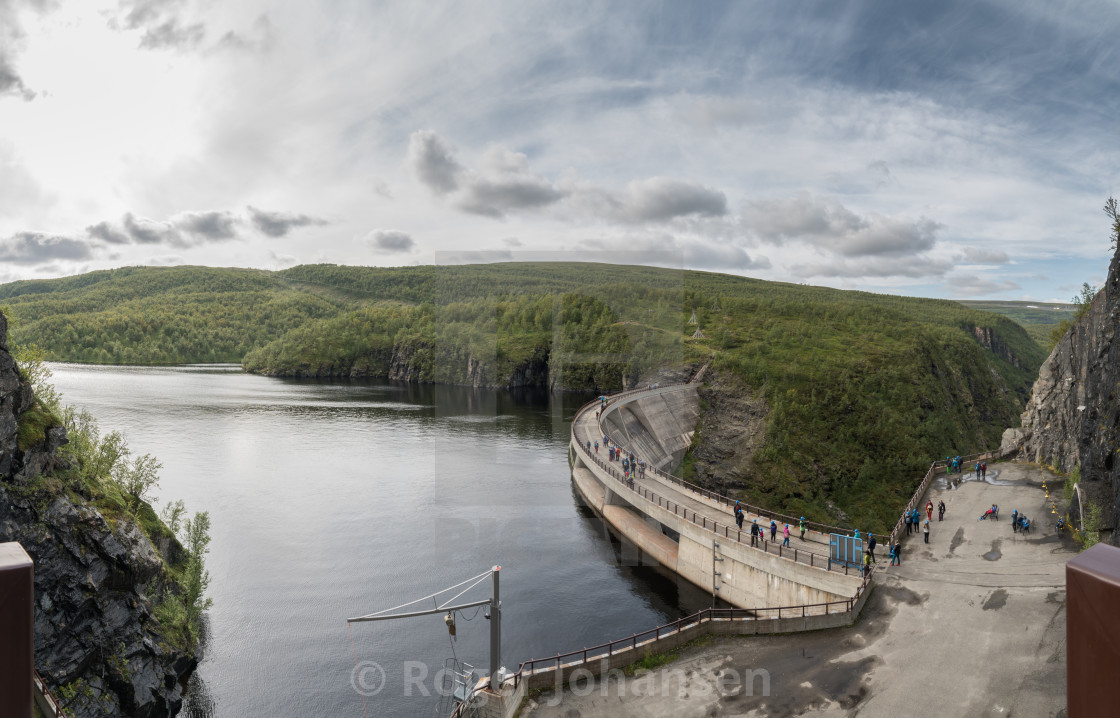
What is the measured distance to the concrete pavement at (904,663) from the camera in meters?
23.9

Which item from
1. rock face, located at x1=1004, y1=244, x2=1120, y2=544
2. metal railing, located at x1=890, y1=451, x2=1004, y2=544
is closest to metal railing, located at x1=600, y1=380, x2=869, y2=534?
metal railing, located at x1=890, y1=451, x2=1004, y2=544

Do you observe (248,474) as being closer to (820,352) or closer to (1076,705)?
(1076,705)

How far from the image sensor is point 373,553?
50.6 m

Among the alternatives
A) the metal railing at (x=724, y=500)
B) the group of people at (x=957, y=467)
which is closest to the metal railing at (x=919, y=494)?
the group of people at (x=957, y=467)

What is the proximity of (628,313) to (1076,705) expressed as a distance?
122 m

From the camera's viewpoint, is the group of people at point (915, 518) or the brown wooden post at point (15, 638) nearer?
the brown wooden post at point (15, 638)

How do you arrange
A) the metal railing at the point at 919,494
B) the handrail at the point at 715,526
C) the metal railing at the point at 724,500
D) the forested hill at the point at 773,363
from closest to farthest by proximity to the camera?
the handrail at the point at 715,526, the metal railing at the point at 919,494, the metal railing at the point at 724,500, the forested hill at the point at 773,363

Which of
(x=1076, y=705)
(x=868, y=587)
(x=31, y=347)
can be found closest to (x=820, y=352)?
(x=868, y=587)

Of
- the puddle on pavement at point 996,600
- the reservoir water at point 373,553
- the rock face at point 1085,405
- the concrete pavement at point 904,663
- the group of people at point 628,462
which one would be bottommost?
the reservoir water at point 373,553

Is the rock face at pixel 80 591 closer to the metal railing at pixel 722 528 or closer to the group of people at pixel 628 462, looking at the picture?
the metal railing at pixel 722 528

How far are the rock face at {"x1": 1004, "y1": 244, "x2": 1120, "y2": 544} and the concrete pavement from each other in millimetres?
5584

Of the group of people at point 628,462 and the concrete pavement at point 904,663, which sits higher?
the group of people at point 628,462

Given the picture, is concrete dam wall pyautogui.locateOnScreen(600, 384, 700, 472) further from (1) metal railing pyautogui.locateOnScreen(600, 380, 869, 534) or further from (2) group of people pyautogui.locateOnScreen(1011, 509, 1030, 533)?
(2) group of people pyautogui.locateOnScreen(1011, 509, 1030, 533)

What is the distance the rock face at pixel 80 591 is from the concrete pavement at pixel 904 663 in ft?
66.9
